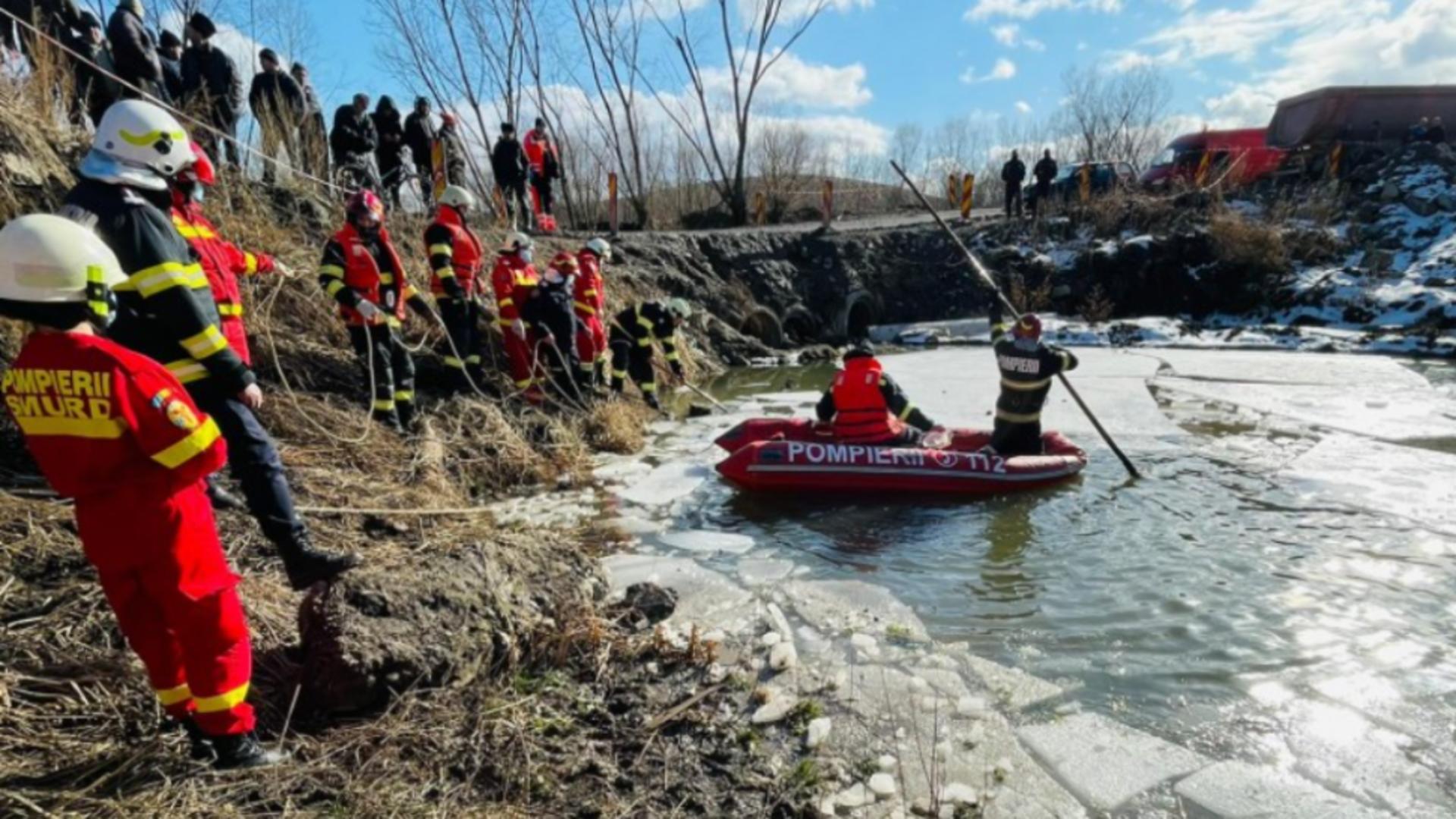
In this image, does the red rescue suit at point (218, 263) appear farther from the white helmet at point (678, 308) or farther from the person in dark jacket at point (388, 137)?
the person in dark jacket at point (388, 137)

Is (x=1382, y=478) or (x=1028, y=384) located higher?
(x=1028, y=384)

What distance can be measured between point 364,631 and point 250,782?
57 cm

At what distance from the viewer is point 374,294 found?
5.76 meters

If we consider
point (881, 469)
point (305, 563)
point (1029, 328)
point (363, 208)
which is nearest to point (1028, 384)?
point (1029, 328)

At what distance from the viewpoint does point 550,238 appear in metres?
13.1

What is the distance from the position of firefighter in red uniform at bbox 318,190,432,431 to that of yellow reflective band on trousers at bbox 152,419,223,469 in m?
3.37

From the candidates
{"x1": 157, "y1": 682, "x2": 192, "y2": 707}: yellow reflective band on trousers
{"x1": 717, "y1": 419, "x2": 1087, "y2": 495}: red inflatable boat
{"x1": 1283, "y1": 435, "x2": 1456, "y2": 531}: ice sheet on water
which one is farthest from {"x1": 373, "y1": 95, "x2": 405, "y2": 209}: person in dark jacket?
{"x1": 1283, "y1": 435, "x2": 1456, "y2": 531}: ice sheet on water

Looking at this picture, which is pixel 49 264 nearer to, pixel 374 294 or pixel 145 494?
pixel 145 494

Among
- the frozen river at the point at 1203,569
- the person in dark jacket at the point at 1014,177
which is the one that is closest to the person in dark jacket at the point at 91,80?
the frozen river at the point at 1203,569

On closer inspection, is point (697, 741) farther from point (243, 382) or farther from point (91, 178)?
point (91, 178)

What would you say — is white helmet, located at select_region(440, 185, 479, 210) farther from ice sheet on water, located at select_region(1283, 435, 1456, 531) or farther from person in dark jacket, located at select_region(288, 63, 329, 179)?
ice sheet on water, located at select_region(1283, 435, 1456, 531)

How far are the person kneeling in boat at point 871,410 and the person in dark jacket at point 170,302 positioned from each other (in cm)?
448

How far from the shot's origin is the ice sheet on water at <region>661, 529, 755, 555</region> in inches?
208

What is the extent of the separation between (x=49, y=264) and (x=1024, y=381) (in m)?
6.46
